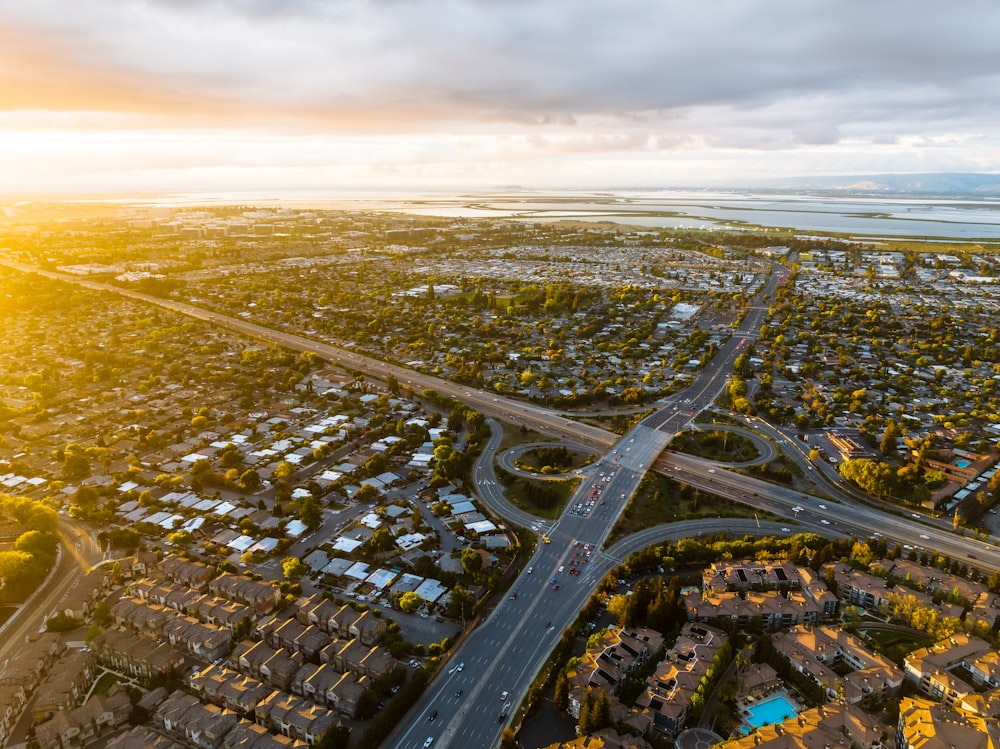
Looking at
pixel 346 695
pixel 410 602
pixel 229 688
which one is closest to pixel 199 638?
pixel 229 688

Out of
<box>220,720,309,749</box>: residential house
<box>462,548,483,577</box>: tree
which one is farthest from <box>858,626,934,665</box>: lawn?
<box>220,720,309,749</box>: residential house

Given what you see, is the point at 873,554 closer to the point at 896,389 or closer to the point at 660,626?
the point at 660,626

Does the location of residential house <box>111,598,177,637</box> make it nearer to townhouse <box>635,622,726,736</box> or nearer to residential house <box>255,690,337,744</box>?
residential house <box>255,690,337,744</box>

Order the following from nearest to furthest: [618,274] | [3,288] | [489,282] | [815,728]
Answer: [815,728] < [3,288] < [489,282] < [618,274]

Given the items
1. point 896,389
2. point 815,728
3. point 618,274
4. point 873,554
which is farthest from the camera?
point 618,274

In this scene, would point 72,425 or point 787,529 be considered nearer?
point 787,529

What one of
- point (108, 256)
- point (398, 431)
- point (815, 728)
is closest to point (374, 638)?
point (815, 728)
